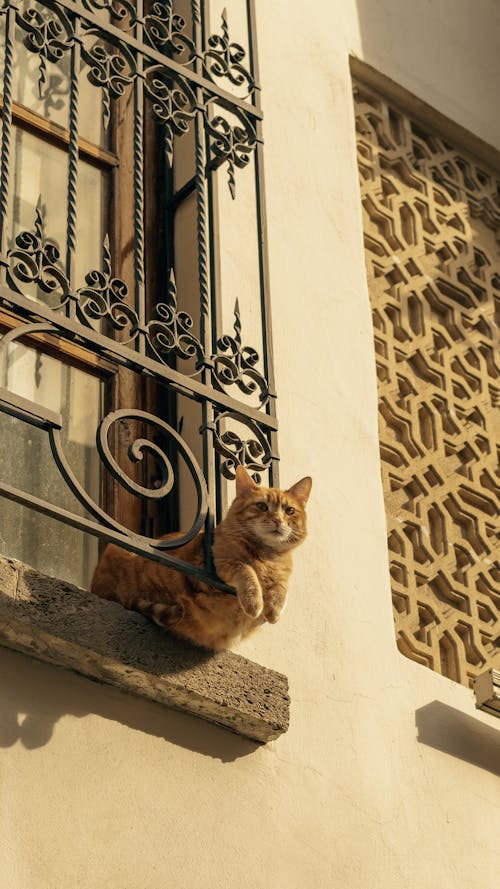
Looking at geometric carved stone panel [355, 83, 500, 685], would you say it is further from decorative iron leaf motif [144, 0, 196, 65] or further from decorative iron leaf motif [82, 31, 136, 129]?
decorative iron leaf motif [82, 31, 136, 129]

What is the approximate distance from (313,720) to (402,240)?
7.72 feet

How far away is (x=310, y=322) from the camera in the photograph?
18.6 feet

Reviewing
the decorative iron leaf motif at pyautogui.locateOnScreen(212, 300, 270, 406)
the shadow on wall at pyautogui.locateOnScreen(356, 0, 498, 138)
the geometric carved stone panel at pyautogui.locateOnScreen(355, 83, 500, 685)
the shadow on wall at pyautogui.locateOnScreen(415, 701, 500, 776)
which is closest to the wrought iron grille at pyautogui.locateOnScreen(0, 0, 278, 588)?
the decorative iron leaf motif at pyautogui.locateOnScreen(212, 300, 270, 406)

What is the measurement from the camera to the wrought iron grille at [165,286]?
448 centimetres

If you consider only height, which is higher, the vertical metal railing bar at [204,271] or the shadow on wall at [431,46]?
the shadow on wall at [431,46]

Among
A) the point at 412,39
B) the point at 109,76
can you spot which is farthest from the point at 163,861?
the point at 412,39

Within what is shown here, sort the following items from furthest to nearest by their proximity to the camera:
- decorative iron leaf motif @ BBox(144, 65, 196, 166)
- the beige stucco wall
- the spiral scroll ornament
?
decorative iron leaf motif @ BBox(144, 65, 196, 166) → the spiral scroll ornament → the beige stucco wall

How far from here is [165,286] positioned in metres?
5.59

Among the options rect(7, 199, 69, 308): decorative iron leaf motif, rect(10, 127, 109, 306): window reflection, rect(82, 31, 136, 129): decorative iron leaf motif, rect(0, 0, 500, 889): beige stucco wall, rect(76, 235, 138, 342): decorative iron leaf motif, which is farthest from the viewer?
rect(10, 127, 109, 306): window reflection

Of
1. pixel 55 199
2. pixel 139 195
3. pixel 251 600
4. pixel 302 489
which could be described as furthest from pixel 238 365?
pixel 55 199

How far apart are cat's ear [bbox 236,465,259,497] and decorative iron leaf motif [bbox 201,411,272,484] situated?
101 millimetres

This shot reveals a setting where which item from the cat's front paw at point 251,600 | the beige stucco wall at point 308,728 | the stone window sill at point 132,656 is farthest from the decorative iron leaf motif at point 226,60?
the stone window sill at point 132,656

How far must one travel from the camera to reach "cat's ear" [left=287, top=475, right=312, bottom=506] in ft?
15.5

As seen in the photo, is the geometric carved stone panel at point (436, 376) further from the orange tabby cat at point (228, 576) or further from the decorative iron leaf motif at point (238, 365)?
the orange tabby cat at point (228, 576)
